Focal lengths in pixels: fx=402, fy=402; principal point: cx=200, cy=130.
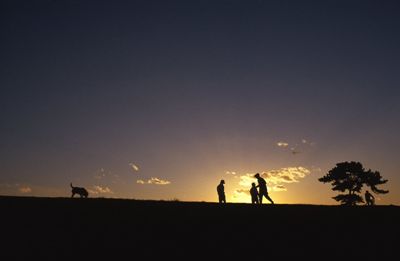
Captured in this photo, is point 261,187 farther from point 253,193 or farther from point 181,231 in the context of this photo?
point 181,231

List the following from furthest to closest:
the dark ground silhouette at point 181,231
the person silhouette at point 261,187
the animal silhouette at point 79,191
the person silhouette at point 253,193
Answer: the animal silhouette at point 79,191
the person silhouette at point 253,193
the person silhouette at point 261,187
the dark ground silhouette at point 181,231

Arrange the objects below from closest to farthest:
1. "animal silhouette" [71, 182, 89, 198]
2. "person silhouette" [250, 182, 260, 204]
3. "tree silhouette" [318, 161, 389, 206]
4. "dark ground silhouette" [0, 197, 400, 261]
Result: "dark ground silhouette" [0, 197, 400, 261] → "person silhouette" [250, 182, 260, 204] → "animal silhouette" [71, 182, 89, 198] → "tree silhouette" [318, 161, 389, 206]

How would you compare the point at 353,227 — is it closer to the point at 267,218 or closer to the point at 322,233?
the point at 322,233

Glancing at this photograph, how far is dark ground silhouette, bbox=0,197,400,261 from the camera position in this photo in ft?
39.4

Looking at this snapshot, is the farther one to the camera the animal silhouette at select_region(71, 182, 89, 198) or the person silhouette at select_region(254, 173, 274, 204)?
the animal silhouette at select_region(71, 182, 89, 198)

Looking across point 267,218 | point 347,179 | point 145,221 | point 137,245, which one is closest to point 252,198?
point 267,218

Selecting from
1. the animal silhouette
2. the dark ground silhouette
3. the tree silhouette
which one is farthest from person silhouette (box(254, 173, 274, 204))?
the tree silhouette

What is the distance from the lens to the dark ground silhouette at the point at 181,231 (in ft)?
39.4

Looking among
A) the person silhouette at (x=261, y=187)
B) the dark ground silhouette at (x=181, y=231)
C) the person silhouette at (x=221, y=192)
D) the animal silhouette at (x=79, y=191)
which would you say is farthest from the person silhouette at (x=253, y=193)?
the animal silhouette at (x=79, y=191)

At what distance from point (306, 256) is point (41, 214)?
9.79 m

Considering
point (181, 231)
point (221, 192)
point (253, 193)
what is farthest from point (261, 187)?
point (181, 231)

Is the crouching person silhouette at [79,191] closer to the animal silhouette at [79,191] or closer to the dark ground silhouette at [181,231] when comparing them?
the animal silhouette at [79,191]

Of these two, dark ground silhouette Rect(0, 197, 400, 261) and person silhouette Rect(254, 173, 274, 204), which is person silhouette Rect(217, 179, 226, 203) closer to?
person silhouette Rect(254, 173, 274, 204)

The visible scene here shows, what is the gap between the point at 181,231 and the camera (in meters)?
14.1
